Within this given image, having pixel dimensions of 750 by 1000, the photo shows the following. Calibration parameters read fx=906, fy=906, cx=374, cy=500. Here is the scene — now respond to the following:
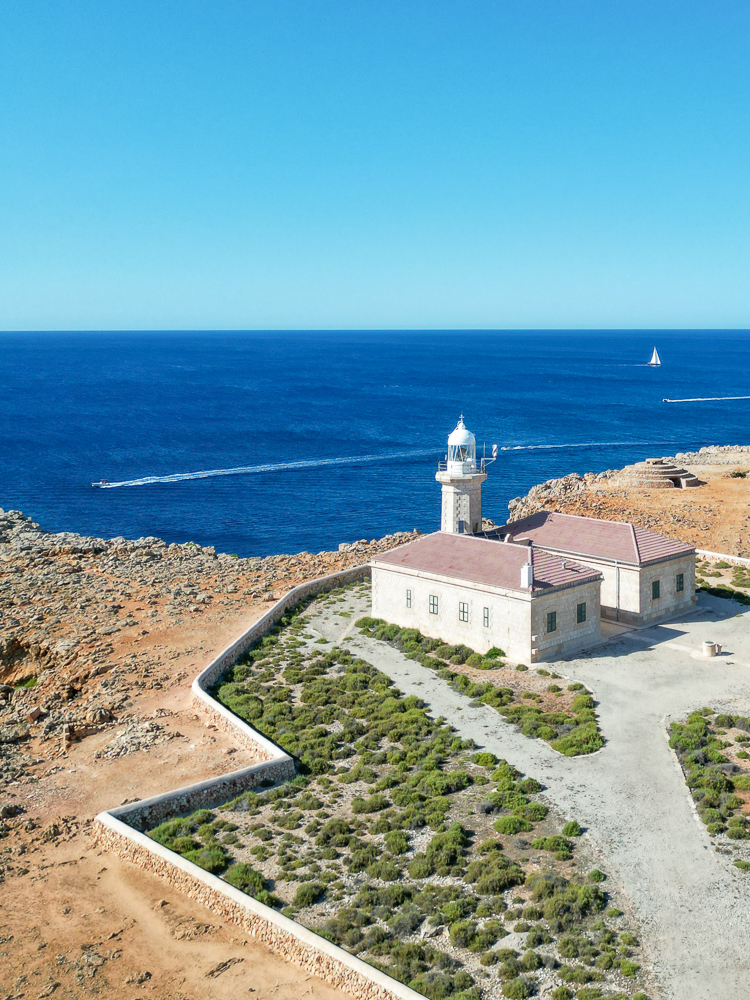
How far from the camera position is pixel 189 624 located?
4478cm

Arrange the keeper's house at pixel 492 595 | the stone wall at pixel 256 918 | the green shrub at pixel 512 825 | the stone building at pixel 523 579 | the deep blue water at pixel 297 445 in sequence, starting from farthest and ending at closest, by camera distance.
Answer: the deep blue water at pixel 297 445
the stone building at pixel 523 579
the keeper's house at pixel 492 595
the green shrub at pixel 512 825
the stone wall at pixel 256 918

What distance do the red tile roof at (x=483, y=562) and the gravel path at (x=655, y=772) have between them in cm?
349

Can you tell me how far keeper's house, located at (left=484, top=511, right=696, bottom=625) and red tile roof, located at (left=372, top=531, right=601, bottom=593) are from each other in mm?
1692

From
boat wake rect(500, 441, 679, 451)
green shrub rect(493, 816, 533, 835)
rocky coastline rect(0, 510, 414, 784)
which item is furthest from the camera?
boat wake rect(500, 441, 679, 451)

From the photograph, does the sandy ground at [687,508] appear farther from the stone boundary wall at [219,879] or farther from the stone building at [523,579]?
the stone boundary wall at [219,879]

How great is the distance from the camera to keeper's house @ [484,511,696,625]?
41.3 meters

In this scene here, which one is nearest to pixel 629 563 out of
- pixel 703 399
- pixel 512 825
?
pixel 512 825

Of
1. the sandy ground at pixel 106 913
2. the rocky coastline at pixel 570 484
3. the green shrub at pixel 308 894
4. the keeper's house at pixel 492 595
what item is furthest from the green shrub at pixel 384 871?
the rocky coastline at pixel 570 484

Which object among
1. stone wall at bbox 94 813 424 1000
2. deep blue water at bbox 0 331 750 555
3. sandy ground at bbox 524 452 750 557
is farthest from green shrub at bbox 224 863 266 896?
deep blue water at bbox 0 331 750 555

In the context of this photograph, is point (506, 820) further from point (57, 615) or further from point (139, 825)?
point (57, 615)

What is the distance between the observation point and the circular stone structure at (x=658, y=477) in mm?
74875

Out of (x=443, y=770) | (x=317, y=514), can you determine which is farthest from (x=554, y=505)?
(x=443, y=770)

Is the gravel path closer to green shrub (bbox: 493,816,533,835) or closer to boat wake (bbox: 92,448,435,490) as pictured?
green shrub (bbox: 493,816,533,835)

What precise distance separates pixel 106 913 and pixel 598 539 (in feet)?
93.7
